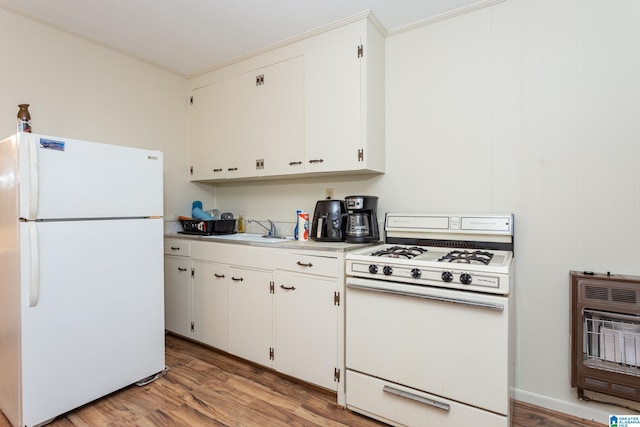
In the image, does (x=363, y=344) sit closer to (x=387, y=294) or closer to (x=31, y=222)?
(x=387, y=294)

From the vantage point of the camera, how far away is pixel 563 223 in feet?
6.33

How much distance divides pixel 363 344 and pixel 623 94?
1917mm

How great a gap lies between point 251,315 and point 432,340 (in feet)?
4.25

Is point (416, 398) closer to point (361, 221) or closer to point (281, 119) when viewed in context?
point (361, 221)

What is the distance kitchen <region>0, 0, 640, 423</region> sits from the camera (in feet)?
5.92

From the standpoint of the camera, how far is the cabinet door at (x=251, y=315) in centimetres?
235

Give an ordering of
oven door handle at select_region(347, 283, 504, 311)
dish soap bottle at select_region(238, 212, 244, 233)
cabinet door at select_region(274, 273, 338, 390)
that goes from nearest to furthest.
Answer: oven door handle at select_region(347, 283, 504, 311), cabinet door at select_region(274, 273, 338, 390), dish soap bottle at select_region(238, 212, 244, 233)

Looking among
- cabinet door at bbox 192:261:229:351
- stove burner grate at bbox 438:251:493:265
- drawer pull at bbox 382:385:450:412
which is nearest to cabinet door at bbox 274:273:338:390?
drawer pull at bbox 382:385:450:412

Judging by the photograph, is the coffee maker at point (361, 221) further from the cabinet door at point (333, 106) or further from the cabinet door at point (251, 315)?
the cabinet door at point (251, 315)

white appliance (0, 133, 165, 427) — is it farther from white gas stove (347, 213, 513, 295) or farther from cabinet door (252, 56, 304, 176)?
white gas stove (347, 213, 513, 295)

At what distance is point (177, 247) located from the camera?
291 centimetres

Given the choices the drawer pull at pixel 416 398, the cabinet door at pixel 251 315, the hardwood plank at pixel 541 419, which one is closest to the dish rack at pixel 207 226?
the cabinet door at pixel 251 315

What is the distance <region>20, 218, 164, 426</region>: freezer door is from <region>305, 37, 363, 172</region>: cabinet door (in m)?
1.24

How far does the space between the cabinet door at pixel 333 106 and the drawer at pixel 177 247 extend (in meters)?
1.23
